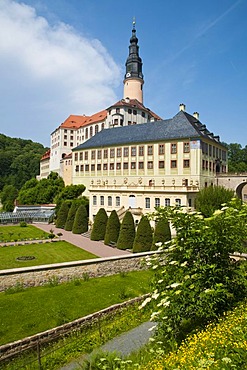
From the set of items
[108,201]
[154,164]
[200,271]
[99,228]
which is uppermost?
[154,164]

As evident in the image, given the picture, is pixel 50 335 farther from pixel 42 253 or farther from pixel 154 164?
pixel 154 164

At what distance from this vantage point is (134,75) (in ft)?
271

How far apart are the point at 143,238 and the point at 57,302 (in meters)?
12.5

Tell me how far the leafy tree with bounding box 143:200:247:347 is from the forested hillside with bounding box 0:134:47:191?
344 ft

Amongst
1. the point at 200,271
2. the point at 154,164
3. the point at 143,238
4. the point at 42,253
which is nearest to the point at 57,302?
the point at 200,271

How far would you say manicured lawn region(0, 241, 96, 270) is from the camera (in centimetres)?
2263

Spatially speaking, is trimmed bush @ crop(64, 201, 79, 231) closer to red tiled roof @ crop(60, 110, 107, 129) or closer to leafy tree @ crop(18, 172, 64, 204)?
leafy tree @ crop(18, 172, 64, 204)

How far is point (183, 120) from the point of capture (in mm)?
45031

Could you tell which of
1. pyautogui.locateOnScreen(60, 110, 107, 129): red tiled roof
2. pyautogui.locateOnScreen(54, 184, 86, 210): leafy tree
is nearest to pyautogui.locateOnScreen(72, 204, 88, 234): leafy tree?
pyautogui.locateOnScreen(54, 184, 86, 210): leafy tree

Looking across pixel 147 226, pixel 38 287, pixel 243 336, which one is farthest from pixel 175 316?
pixel 147 226

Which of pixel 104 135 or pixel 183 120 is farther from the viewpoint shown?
pixel 104 135

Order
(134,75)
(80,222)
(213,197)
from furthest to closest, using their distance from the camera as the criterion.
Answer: (134,75) → (80,222) → (213,197)

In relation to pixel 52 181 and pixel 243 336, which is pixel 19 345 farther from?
pixel 52 181

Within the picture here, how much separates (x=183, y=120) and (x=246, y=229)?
38394mm
